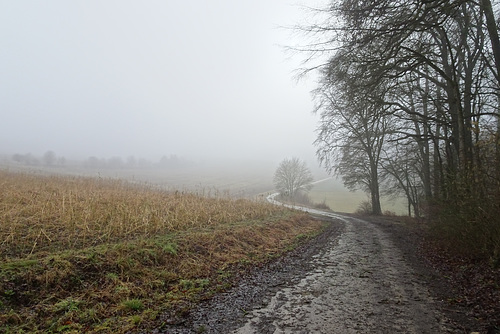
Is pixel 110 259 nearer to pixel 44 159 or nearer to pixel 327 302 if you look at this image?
pixel 327 302

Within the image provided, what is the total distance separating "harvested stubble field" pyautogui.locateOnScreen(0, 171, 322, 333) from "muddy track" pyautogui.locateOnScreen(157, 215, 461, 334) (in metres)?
0.58

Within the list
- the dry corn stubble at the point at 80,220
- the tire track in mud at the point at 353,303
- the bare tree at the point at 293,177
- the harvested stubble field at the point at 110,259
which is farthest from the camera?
the bare tree at the point at 293,177

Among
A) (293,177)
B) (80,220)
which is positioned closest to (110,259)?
(80,220)

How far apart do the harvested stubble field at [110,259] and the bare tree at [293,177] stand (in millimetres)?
40368

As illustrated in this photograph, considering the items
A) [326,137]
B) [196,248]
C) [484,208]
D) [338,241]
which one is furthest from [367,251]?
[326,137]

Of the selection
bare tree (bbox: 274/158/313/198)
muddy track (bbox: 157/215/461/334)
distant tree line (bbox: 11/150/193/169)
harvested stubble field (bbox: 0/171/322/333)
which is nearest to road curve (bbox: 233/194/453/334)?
muddy track (bbox: 157/215/461/334)

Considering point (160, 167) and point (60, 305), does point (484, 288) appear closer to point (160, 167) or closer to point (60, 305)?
point (60, 305)

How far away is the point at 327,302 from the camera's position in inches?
180

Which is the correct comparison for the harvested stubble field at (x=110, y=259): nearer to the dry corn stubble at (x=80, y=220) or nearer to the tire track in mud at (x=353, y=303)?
the dry corn stubble at (x=80, y=220)

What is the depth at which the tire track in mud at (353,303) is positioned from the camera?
371 cm

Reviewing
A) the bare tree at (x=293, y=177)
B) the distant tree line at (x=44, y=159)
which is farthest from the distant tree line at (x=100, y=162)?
the bare tree at (x=293, y=177)

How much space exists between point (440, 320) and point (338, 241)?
640cm

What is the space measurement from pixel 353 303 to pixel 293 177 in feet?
150

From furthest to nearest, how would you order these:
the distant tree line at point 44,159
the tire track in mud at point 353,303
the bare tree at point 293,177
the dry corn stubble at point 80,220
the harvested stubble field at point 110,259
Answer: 1. the distant tree line at point 44,159
2. the bare tree at point 293,177
3. the dry corn stubble at point 80,220
4. the harvested stubble field at point 110,259
5. the tire track in mud at point 353,303
